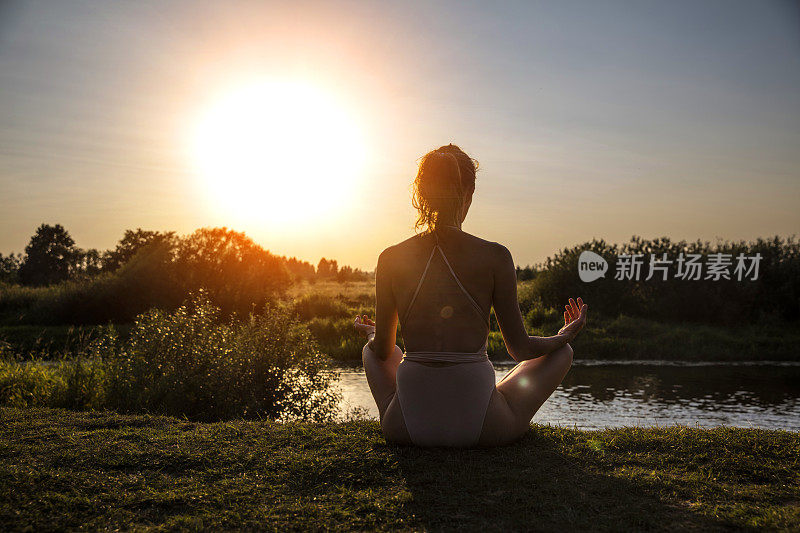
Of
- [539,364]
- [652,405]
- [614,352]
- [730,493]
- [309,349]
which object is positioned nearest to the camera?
[730,493]

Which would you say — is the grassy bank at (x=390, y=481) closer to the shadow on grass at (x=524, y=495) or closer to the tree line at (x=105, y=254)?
the shadow on grass at (x=524, y=495)

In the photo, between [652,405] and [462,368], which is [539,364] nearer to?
[462,368]

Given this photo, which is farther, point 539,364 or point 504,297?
point 539,364

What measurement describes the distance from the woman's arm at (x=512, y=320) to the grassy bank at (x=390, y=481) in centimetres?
68

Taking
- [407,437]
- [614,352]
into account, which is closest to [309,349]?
[407,437]

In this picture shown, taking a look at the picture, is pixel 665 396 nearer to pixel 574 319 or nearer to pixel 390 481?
pixel 574 319

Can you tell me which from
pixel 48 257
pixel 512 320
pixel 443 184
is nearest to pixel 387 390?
pixel 512 320

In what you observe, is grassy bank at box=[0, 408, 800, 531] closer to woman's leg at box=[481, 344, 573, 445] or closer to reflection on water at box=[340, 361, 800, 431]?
woman's leg at box=[481, 344, 573, 445]

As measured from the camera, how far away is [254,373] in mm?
8328

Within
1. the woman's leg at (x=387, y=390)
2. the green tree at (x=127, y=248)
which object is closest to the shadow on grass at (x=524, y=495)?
the woman's leg at (x=387, y=390)

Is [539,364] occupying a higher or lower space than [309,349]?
higher

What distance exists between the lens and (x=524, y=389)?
3.76 meters

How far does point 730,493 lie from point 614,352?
15636 millimetres

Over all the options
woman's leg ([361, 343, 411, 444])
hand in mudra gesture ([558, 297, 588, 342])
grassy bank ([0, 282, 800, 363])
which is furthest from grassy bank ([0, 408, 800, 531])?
grassy bank ([0, 282, 800, 363])
